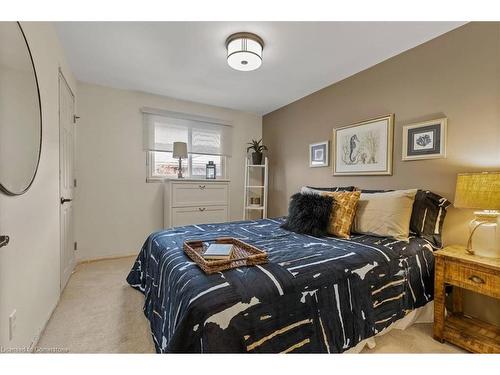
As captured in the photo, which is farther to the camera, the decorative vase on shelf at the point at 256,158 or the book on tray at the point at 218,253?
the decorative vase on shelf at the point at 256,158

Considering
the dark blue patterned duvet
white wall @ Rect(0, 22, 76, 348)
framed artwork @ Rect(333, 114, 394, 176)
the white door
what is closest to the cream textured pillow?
the dark blue patterned duvet

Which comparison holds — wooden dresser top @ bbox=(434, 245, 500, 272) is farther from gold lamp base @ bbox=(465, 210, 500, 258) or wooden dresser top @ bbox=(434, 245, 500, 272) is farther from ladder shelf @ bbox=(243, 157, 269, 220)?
ladder shelf @ bbox=(243, 157, 269, 220)

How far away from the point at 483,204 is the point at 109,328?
262 cm

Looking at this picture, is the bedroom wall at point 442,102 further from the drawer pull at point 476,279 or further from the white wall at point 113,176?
the white wall at point 113,176

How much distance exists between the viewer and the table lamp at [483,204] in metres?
1.39

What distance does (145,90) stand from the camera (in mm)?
3221

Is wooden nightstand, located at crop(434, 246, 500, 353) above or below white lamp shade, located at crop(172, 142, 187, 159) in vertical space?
below

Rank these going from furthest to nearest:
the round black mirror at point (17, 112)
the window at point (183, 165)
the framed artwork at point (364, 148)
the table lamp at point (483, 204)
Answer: the window at point (183, 165) < the framed artwork at point (364, 148) < the table lamp at point (483, 204) < the round black mirror at point (17, 112)

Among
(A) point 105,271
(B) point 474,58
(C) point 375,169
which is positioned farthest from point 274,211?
(B) point 474,58

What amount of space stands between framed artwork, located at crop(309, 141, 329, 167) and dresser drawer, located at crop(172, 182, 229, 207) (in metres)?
1.35

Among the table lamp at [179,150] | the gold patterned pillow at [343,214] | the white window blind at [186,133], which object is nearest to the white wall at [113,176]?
the white window blind at [186,133]

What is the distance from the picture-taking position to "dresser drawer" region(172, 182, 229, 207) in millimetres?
3215

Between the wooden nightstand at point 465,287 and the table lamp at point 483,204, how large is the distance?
76 millimetres
